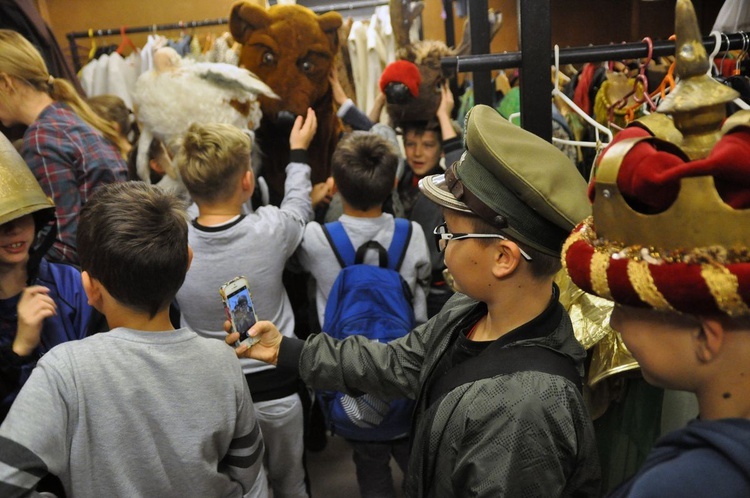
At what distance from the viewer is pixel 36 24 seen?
2582 mm

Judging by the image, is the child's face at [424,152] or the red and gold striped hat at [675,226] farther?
the child's face at [424,152]

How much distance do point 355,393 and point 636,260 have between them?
88cm

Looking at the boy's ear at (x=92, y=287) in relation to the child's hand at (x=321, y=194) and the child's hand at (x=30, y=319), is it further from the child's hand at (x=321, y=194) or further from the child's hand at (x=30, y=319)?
the child's hand at (x=321, y=194)

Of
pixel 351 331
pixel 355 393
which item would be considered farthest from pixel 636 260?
pixel 351 331

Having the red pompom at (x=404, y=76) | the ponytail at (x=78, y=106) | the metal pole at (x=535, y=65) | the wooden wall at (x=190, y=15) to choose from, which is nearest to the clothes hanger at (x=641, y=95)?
the metal pole at (x=535, y=65)

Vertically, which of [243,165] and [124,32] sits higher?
[124,32]

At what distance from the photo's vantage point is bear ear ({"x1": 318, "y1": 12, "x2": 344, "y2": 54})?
8.70 feet

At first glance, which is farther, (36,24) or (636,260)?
(36,24)

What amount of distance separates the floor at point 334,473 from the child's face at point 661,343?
6.37 ft

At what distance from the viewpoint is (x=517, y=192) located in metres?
1.16

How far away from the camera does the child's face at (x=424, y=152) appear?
2688 mm

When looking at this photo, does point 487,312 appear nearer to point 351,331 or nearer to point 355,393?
point 355,393

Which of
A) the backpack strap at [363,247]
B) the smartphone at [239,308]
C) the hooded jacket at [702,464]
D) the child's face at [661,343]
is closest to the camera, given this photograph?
the hooded jacket at [702,464]

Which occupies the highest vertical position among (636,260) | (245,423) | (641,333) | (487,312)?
(636,260)
